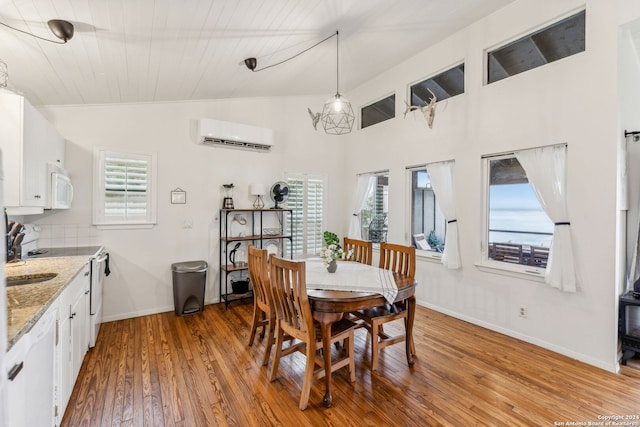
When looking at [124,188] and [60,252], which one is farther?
[124,188]

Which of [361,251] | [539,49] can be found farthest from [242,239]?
[539,49]

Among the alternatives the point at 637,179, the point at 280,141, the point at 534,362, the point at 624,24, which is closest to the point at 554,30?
the point at 624,24

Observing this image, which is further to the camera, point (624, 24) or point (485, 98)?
point (485, 98)

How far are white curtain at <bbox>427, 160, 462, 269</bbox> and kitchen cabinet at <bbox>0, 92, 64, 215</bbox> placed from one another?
164 inches

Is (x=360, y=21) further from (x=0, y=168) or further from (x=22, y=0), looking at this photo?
(x=0, y=168)

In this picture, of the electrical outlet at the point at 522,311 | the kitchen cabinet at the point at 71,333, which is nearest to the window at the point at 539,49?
the electrical outlet at the point at 522,311

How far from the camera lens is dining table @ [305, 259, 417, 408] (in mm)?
2240

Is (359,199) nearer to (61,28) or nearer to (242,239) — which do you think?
(242,239)

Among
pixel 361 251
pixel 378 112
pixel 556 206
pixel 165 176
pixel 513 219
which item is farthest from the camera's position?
pixel 378 112

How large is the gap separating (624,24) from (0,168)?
4211mm

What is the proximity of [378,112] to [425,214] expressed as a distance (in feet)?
6.51

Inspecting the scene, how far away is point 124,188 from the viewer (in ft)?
12.6

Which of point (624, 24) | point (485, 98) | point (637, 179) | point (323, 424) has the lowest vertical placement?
point (323, 424)

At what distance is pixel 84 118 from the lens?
11.7 feet
